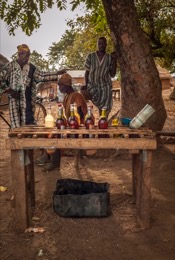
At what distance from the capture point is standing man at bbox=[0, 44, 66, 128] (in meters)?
5.56

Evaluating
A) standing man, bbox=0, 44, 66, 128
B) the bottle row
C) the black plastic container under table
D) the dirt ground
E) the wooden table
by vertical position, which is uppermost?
standing man, bbox=0, 44, 66, 128

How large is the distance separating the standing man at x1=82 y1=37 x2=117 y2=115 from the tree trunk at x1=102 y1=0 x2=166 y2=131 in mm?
267

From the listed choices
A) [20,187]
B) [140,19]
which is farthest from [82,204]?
[140,19]

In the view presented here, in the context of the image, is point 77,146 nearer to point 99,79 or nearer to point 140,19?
point 99,79

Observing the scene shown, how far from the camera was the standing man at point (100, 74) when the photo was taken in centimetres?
658

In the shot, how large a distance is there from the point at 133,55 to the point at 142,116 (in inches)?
122

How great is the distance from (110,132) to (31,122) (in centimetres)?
300

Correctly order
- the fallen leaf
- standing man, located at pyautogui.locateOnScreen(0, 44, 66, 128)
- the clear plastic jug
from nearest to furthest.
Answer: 1. the clear plastic jug
2. the fallen leaf
3. standing man, located at pyautogui.locateOnScreen(0, 44, 66, 128)

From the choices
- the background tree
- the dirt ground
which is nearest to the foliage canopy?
the background tree

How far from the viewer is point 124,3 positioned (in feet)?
20.4

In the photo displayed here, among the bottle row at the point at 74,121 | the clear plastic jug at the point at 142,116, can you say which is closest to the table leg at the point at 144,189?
the clear plastic jug at the point at 142,116

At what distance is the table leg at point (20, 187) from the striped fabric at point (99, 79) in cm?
360

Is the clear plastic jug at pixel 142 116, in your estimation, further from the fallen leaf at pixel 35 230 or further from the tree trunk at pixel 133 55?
the tree trunk at pixel 133 55

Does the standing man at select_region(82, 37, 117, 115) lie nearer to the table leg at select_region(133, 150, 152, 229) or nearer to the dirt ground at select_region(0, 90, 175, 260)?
the dirt ground at select_region(0, 90, 175, 260)
